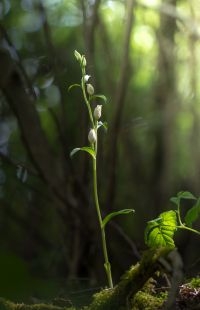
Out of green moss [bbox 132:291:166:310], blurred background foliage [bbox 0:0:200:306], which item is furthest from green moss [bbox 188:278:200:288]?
blurred background foliage [bbox 0:0:200:306]

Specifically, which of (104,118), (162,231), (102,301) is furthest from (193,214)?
(104,118)

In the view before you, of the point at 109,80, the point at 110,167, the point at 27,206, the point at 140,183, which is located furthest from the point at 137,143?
the point at 27,206

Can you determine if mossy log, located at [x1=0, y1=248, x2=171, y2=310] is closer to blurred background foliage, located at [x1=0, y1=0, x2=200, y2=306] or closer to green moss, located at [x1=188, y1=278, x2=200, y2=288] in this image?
green moss, located at [x1=188, y1=278, x2=200, y2=288]

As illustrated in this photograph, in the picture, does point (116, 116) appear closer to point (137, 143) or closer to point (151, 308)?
point (137, 143)

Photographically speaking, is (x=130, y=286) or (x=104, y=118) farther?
(x=104, y=118)

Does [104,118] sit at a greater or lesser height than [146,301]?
lesser

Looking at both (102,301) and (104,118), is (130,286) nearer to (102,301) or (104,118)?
(102,301)

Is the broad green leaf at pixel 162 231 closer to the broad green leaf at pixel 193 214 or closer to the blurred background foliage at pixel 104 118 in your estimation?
the broad green leaf at pixel 193 214
